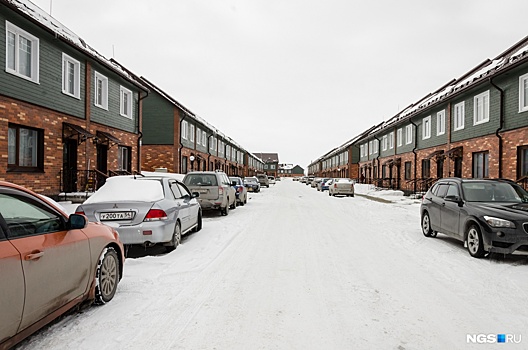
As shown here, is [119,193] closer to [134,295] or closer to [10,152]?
[134,295]

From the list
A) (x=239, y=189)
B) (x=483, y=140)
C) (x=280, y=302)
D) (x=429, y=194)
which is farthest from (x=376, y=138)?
(x=280, y=302)

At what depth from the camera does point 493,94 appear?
1688 centimetres

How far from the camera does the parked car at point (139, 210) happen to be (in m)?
6.41

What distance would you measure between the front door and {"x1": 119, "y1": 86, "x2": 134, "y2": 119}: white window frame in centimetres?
458

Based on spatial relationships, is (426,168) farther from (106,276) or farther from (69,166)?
(106,276)

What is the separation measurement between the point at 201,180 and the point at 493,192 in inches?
340

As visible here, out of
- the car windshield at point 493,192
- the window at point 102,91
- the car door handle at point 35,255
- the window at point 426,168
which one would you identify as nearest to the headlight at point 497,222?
the car windshield at point 493,192

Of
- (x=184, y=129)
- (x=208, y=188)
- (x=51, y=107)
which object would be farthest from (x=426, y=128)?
(x=51, y=107)

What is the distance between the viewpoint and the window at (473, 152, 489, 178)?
58.3ft

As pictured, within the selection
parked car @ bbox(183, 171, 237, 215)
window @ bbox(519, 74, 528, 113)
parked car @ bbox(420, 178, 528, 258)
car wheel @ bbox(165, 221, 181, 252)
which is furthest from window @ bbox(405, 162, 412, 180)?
car wheel @ bbox(165, 221, 181, 252)

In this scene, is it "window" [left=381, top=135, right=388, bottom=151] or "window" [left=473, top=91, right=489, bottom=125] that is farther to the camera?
"window" [left=381, top=135, right=388, bottom=151]

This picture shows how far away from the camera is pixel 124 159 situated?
66.5 ft

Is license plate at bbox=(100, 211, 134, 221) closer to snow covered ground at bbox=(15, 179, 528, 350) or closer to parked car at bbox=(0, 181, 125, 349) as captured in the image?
snow covered ground at bbox=(15, 179, 528, 350)

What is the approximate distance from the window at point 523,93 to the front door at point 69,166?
1860 cm
